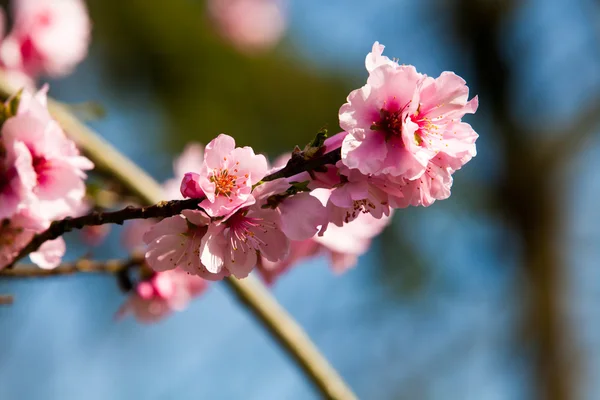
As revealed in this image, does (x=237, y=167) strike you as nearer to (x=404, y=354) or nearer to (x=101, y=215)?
(x=101, y=215)

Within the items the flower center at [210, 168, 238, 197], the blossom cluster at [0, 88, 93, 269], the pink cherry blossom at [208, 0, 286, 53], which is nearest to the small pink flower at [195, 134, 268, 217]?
the flower center at [210, 168, 238, 197]

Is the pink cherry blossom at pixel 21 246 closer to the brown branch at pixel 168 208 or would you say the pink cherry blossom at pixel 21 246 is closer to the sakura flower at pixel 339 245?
the brown branch at pixel 168 208

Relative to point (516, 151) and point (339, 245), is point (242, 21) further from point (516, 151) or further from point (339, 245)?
point (339, 245)

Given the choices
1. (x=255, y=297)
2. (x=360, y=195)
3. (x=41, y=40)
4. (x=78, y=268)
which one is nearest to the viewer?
(x=360, y=195)

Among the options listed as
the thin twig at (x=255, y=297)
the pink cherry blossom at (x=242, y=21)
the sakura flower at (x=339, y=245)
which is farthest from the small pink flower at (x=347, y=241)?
the pink cherry blossom at (x=242, y=21)

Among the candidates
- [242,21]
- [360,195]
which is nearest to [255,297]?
[360,195]

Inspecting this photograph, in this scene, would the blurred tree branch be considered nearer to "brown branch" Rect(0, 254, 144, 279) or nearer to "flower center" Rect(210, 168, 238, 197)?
"brown branch" Rect(0, 254, 144, 279)

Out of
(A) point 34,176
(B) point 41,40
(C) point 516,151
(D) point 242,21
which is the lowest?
(C) point 516,151

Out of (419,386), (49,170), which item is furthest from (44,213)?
(419,386)
